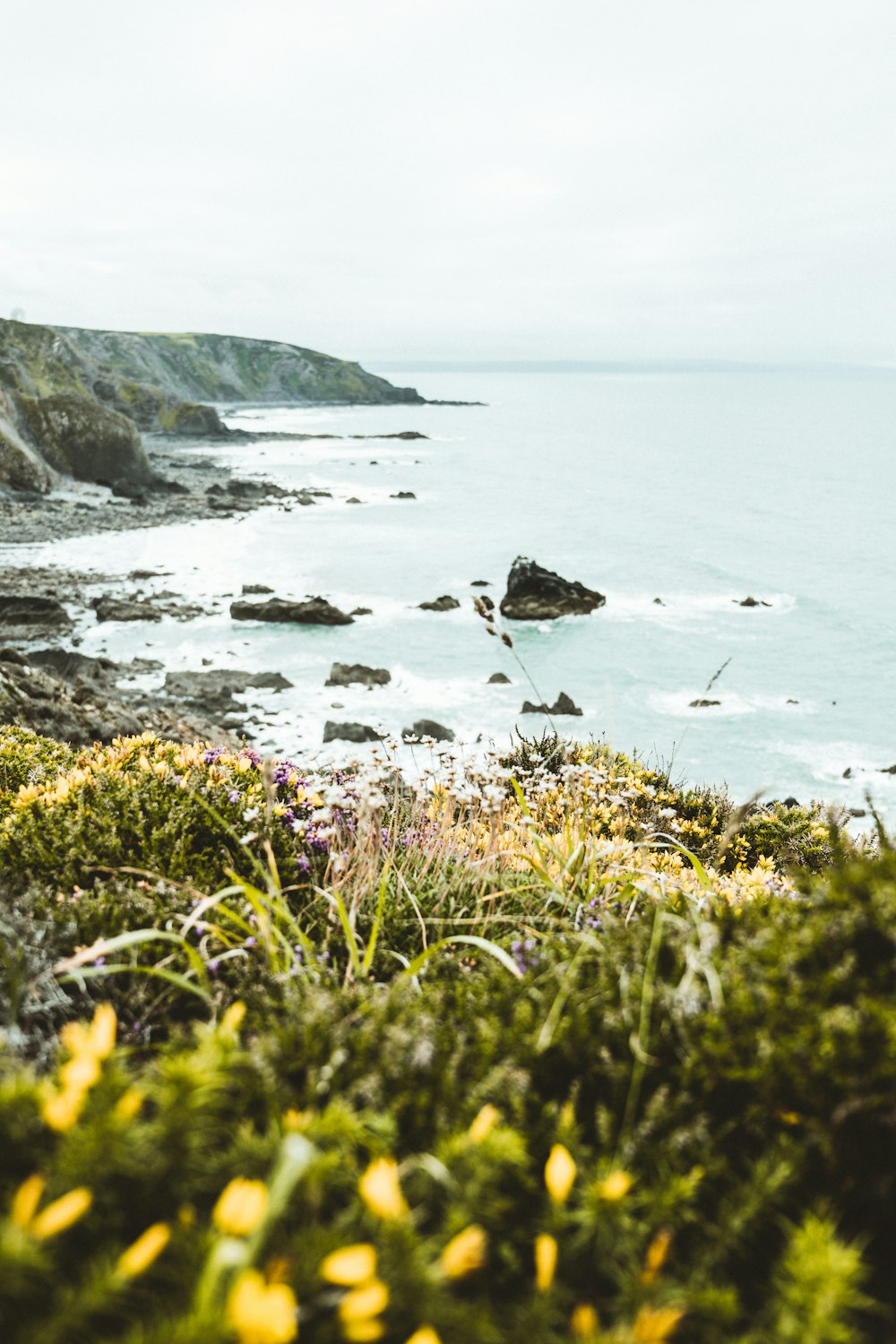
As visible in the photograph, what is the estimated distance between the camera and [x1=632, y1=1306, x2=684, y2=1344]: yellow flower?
1.05m

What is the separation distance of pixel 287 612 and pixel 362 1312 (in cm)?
3049

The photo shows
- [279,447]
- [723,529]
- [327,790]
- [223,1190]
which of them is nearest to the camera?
[223,1190]

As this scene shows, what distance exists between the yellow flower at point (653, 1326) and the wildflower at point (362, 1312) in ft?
1.22

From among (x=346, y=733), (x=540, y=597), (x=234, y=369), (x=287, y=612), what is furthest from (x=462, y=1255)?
(x=234, y=369)

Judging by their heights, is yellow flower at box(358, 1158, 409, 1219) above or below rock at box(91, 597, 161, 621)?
above

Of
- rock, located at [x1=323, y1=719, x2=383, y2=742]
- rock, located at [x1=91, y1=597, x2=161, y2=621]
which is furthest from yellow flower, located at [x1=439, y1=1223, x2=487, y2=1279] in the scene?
rock, located at [x1=91, y1=597, x2=161, y2=621]

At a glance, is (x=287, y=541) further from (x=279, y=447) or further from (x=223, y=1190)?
(x=279, y=447)

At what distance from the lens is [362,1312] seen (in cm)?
96

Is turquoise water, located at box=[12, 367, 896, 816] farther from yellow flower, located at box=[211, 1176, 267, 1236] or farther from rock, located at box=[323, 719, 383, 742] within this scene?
yellow flower, located at box=[211, 1176, 267, 1236]

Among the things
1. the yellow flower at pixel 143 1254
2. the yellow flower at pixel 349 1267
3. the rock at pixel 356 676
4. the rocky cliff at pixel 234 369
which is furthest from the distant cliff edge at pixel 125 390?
the yellow flower at pixel 349 1267

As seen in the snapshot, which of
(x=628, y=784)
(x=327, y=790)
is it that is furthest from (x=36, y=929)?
(x=628, y=784)

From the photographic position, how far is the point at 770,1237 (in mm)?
1318

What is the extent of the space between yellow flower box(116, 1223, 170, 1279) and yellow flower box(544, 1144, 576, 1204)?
624 mm

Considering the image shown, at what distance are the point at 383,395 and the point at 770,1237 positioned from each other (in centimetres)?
19918
